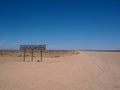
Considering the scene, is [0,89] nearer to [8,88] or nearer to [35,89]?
[8,88]

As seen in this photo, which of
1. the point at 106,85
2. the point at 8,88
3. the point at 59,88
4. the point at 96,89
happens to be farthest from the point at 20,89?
the point at 106,85

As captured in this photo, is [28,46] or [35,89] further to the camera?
[28,46]

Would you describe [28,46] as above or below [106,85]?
above

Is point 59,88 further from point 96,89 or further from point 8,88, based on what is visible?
point 8,88

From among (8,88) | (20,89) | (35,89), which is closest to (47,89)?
(35,89)

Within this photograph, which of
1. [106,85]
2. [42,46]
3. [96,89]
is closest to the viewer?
[96,89]

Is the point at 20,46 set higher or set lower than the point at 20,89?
higher

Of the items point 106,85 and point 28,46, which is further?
point 28,46

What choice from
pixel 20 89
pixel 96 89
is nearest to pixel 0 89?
pixel 20 89

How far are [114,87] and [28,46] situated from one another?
19939 millimetres

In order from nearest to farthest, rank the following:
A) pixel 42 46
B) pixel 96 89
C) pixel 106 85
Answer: pixel 96 89 < pixel 106 85 < pixel 42 46

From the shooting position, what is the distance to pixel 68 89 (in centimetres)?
845

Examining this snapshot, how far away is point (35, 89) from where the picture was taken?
8.47 meters

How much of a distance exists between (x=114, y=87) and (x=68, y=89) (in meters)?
2.31
